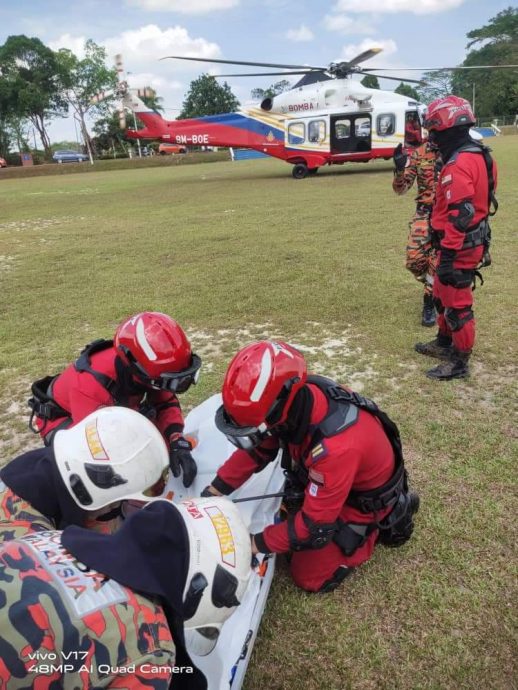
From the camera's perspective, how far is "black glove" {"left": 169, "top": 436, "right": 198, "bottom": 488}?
10.3ft

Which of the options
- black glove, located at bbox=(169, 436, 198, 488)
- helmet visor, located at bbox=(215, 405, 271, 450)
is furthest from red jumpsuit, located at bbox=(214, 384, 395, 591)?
black glove, located at bbox=(169, 436, 198, 488)

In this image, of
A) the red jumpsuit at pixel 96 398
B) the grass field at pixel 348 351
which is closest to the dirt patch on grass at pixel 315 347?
the grass field at pixel 348 351

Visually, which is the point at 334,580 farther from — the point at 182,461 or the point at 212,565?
the point at 212,565

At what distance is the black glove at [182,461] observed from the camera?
3139 millimetres

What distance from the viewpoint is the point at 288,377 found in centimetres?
225

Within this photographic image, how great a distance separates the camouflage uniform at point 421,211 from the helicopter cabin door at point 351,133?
50.5 ft

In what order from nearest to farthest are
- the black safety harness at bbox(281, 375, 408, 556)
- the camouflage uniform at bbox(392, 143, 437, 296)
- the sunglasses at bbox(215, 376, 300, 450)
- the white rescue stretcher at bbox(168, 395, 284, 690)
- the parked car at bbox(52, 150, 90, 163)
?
the white rescue stretcher at bbox(168, 395, 284, 690), the sunglasses at bbox(215, 376, 300, 450), the black safety harness at bbox(281, 375, 408, 556), the camouflage uniform at bbox(392, 143, 437, 296), the parked car at bbox(52, 150, 90, 163)

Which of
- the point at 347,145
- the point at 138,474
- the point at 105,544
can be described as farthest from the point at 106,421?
the point at 347,145

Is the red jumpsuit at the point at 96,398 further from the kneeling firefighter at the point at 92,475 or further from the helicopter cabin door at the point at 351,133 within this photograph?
the helicopter cabin door at the point at 351,133

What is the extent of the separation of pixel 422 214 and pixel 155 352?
14.1ft

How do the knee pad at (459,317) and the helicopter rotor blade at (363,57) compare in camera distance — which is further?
the helicopter rotor blade at (363,57)

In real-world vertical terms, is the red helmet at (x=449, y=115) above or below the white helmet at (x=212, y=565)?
above

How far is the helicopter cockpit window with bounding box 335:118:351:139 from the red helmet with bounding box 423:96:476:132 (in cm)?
1734

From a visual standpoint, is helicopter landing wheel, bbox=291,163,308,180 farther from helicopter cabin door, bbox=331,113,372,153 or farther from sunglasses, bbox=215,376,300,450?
sunglasses, bbox=215,376,300,450
